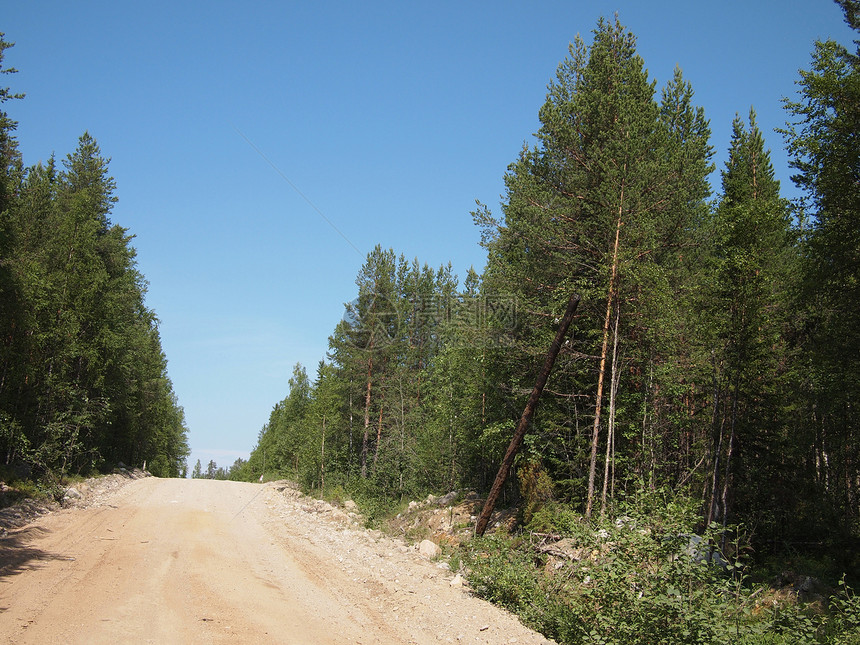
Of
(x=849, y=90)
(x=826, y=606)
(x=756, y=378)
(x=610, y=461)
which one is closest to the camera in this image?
(x=826, y=606)

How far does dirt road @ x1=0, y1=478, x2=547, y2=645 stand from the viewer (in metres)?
6.77

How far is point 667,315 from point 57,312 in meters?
23.1

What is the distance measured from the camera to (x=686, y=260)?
20.0 meters

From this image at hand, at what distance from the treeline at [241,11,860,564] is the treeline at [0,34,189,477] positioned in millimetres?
15990

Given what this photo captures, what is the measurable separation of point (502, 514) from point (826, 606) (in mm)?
10205

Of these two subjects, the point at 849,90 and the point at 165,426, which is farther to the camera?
the point at 165,426

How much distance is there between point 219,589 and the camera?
8758 mm

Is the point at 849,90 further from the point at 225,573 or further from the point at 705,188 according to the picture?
the point at 225,573

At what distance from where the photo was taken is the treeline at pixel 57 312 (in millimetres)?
19000

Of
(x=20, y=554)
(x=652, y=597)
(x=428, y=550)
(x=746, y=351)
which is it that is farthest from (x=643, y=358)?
(x=20, y=554)

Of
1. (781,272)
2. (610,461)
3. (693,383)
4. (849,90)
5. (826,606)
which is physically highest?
(849,90)

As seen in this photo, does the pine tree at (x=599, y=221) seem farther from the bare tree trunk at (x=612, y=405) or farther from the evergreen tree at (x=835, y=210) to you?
the evergreen tree at (x=835, y=210)

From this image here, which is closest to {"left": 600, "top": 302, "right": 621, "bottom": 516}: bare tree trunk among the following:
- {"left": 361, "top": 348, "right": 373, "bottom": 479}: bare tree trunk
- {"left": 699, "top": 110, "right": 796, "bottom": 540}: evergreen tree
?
{"left": 699, "top": 110, "right": 796, "bottom": 540}: evergreen tree

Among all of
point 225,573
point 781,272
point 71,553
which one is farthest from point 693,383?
point 71,553
